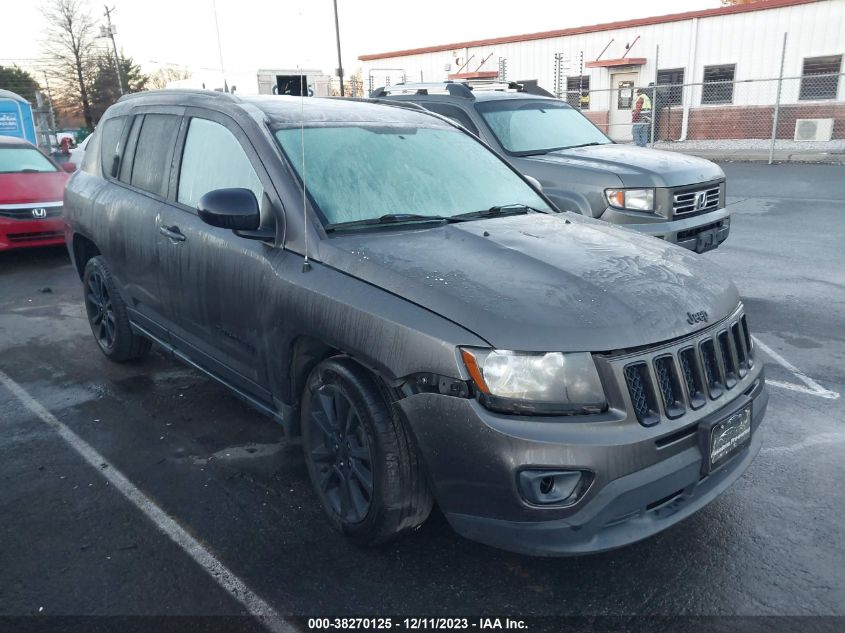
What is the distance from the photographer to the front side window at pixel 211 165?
3.52 m

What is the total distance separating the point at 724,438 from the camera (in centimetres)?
266

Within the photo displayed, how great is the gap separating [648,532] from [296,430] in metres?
1.67

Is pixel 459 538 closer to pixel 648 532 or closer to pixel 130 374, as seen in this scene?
pixel 648 532

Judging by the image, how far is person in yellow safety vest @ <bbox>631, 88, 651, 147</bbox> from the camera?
69.7 feet

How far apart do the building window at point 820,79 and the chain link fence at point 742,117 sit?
0.10ft

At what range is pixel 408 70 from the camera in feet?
114

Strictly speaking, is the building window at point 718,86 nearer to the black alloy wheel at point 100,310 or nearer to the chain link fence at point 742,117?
the chain link fence at point 742,117

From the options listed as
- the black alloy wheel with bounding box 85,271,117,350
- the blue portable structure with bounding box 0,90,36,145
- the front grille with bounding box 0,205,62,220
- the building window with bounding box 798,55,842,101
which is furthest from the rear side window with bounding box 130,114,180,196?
the building window with bounding box 798,55,842,101

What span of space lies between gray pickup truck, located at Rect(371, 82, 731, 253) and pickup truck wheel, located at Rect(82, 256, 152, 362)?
3358 mm

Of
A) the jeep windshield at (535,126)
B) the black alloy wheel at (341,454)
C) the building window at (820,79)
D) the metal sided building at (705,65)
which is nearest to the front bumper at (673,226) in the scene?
the jeep windshield at (535,126)

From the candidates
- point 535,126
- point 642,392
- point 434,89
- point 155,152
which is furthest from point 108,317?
point 434,89

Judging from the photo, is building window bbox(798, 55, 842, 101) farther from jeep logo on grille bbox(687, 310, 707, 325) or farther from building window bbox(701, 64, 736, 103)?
jeep logo on grille bbox(687, 310, 707, 325)

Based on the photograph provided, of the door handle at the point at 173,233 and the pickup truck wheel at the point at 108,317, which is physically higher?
the door handle at the point at 173,233

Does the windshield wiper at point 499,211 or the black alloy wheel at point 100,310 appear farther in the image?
the black alloy wheel at point 100,310
